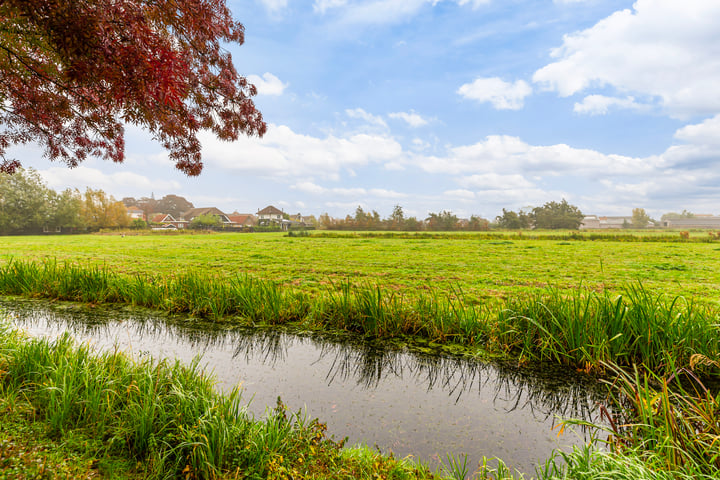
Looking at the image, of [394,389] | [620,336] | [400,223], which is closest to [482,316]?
[620,336]

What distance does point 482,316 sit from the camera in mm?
4691

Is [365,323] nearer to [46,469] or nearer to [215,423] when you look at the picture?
[215,423]

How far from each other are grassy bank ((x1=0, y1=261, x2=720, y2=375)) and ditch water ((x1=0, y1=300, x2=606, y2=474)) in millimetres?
413

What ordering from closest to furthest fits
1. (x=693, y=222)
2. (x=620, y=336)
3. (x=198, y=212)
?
(x=620, y=336), (x=693, y=222), (x=198, y=212)

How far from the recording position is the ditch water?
7.78 feet

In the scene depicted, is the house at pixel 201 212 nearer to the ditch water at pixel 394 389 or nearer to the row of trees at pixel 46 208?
the row of trees at pixel 46 208

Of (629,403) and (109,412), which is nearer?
(109,412)

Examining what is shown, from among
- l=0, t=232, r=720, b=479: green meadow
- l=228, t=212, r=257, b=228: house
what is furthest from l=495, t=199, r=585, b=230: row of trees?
l=228, t=212, r=257, b=228: house

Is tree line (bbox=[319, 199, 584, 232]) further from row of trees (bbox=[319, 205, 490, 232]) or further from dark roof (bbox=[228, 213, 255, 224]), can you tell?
dark roof (bbox=[228, 213, 255, 224])

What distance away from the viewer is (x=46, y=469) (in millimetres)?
1782

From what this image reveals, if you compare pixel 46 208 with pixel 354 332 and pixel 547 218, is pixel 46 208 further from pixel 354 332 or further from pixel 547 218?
pixel 547 218

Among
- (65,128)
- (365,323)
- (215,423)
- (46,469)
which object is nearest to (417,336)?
(365,323)

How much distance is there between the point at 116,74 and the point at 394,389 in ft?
11.7

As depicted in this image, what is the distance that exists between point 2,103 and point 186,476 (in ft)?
20.8
